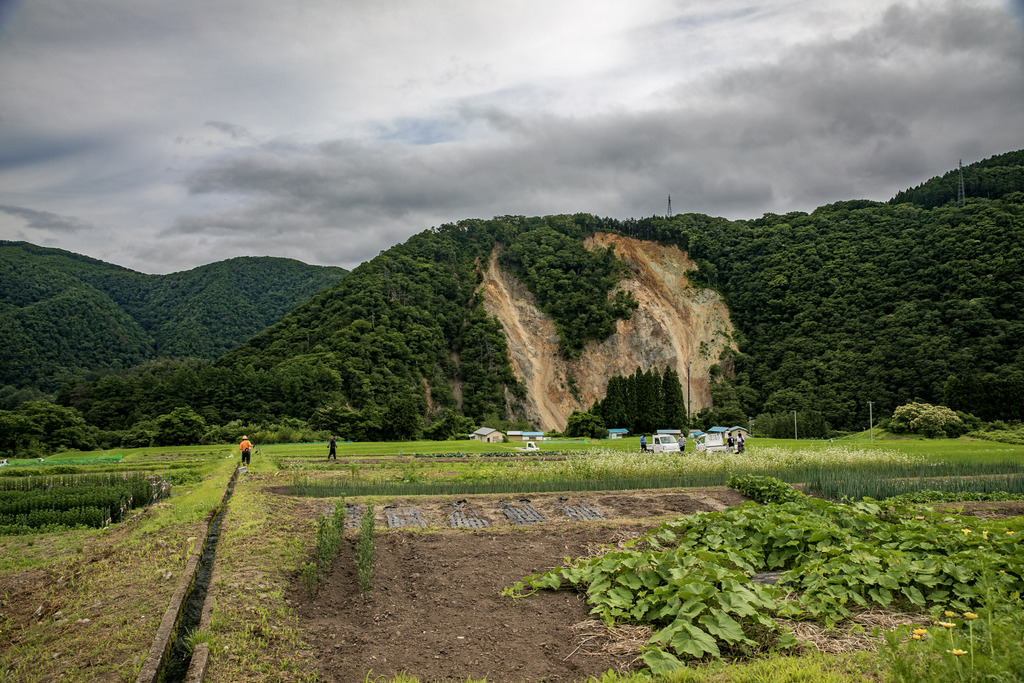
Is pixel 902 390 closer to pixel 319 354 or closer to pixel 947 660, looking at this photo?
pixel 319 354

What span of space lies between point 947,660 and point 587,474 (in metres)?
15.1

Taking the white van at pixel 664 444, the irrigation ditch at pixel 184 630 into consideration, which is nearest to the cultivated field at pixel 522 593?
the irrigation ditch at pixel 184 630

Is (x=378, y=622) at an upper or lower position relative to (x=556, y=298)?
lower

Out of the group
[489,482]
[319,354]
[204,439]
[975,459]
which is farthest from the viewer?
[319,354]

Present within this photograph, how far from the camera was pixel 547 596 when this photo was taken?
27.6 feet

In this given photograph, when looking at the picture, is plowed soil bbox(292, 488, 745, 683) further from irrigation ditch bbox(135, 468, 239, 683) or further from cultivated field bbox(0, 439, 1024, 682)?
irrigation ditch bbox(135, 468, 239, 683)

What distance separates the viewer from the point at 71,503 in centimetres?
1490

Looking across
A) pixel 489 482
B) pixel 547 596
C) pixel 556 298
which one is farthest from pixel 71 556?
pixel 556 298

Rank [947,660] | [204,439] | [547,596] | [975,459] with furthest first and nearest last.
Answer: [204,439] < [975,459] < [547,596] < [947,660]

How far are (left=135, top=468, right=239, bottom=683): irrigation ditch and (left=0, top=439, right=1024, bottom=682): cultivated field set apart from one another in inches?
6.8

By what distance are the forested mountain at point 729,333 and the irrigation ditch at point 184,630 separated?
114 ft

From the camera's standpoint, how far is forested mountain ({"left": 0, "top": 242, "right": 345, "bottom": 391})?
253ft

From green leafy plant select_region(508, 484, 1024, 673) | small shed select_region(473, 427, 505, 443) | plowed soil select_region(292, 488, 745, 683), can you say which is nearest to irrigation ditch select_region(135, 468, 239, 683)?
plowed soil select_region(292, 488, 745, 683)

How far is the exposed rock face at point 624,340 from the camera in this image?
270 feet
